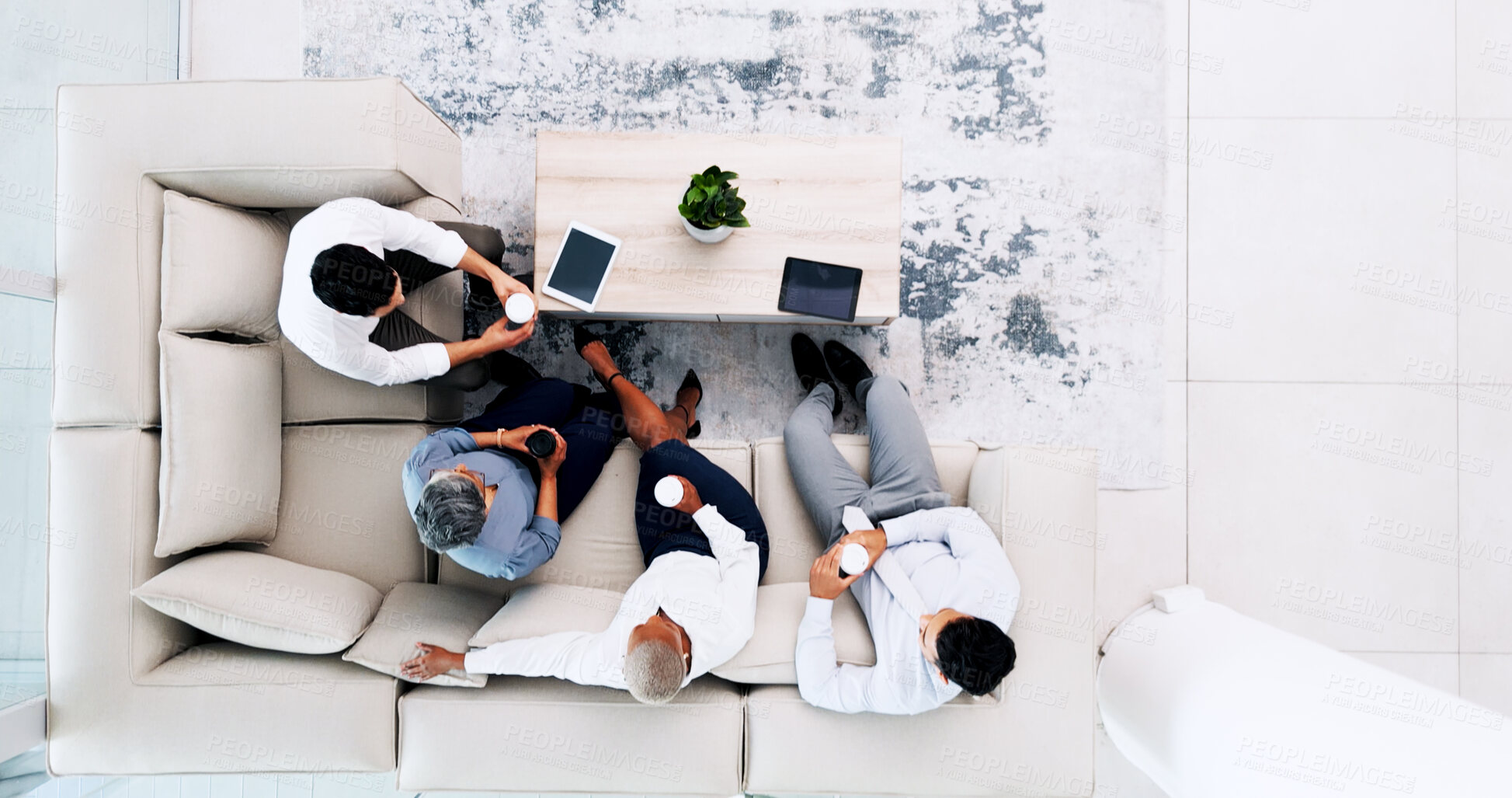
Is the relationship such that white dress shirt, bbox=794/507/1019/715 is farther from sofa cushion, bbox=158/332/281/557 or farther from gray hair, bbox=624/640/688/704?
sofa cushion, bbox=158/332/281/557

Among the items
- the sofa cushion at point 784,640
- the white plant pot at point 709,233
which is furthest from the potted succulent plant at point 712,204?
the sofa cushion at point 784,640

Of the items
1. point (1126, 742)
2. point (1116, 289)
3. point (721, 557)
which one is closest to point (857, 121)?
point (1116, 289)

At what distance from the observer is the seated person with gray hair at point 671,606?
5.46 feet

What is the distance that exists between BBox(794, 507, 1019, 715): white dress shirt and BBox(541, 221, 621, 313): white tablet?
40.1 inches

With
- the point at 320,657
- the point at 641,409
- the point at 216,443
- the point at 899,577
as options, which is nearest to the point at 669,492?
the point at 641,409

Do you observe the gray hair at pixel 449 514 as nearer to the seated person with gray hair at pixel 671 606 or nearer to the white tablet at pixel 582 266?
the seated person with gray hair at pixel 671 606

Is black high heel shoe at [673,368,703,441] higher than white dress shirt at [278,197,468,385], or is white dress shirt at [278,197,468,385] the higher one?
white dress shirt at [278,197,468,385]

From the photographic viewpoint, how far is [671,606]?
1.81 metres

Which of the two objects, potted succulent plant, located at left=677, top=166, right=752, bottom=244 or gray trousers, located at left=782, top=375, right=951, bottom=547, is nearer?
potted succulent plant, located at left=677, top=166, right=752, bottom=244

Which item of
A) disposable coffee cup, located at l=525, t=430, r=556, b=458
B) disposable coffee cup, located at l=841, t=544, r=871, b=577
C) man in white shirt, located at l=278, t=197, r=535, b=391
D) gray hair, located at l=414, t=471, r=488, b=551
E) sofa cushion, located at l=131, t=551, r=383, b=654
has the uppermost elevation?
man in white shirt, located at l=278, t=197, r=535, b=391

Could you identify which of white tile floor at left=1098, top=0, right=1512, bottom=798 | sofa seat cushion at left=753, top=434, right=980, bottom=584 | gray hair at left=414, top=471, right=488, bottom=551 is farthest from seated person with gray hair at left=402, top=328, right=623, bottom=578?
white tile floor at left=1098, top=0, right=1512, bottom=798

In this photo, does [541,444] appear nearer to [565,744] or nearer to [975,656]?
[565,744]

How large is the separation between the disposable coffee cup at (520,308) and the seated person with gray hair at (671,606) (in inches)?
19.7

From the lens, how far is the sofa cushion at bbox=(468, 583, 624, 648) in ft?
6.16
